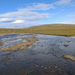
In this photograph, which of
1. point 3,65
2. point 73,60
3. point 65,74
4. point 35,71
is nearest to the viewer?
point 65,74

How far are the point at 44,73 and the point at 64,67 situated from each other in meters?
3.96

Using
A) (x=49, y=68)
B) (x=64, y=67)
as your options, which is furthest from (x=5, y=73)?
(x=64, y=67)

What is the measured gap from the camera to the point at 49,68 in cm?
1335

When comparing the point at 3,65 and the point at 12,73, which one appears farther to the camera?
the point at 3,65

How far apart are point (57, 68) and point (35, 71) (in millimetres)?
3809

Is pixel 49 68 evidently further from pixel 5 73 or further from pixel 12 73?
pixel 5 73

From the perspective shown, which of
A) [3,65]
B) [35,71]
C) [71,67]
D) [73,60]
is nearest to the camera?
[35,71]

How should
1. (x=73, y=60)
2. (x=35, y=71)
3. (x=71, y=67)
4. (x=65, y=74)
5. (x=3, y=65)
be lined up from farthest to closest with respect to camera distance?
1. (x=73, y=60)
2. (x=3, y=65)
3. (x=71, y=67)
4. (x=35, y=71)
5. (x=65, y=74)

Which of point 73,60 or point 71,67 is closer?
point 71,67

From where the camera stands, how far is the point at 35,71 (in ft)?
41.5

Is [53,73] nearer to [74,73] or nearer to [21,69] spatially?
[74,73]

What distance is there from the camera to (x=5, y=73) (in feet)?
40.4

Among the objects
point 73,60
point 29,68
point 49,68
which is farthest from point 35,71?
point 73,60

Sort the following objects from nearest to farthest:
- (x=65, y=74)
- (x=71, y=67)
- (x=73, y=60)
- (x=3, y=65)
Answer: (x=65, y=74)
(x=71, y=67)
(x=3, y=65)
(x=73, y=60)
